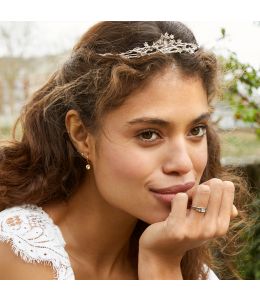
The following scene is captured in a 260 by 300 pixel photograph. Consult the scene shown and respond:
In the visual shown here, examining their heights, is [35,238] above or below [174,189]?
below

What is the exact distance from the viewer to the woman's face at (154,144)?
2539 millimetres

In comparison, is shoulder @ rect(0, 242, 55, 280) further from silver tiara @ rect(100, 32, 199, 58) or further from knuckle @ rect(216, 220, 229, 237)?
silver tiara @ rect(100, 32, 199, 58)

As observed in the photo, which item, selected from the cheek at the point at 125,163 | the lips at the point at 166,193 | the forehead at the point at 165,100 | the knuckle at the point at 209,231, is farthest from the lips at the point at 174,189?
the forehead at the point at 165,100

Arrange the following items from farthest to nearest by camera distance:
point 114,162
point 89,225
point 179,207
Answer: point 89,225
point 114,162
point 179,207

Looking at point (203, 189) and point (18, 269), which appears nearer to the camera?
point (203, 189)

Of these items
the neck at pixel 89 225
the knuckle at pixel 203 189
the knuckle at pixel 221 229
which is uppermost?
the knuckle at pixel 203 189

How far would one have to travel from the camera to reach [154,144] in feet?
8.41

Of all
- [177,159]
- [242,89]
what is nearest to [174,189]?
[177,159]

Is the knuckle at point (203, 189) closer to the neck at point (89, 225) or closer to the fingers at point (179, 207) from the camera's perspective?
the fingers at point (179, 207)

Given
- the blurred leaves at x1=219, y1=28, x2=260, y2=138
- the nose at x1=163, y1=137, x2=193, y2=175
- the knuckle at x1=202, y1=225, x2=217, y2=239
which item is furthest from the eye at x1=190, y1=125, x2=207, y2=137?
the blurred leaves at x1=219, y1=28, x2=260, y2=138

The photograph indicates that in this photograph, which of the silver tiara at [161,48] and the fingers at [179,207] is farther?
the silver tiara at [161,48]

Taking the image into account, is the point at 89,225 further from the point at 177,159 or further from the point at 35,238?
the point at 177,159

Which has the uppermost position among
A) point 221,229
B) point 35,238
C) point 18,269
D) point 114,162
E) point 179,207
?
point 114,162

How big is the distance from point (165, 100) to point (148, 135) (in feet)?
0.64
